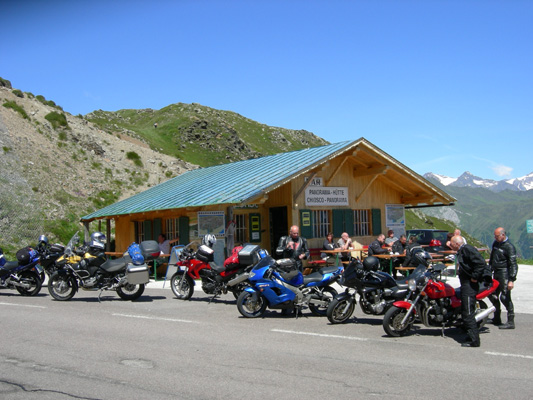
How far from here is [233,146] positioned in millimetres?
88438

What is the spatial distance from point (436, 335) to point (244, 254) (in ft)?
14.2

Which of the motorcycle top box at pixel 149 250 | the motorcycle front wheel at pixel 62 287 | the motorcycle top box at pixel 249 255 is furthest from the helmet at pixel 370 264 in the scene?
the motorcycle front wheel at pixel 62 287

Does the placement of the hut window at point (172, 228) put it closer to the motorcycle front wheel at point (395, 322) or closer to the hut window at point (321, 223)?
the hut window at point (321, 223)

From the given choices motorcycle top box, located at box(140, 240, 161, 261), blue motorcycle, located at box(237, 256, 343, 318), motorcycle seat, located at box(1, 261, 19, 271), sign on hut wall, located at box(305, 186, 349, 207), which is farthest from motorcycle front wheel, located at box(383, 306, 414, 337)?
sign on hut wall, located at box(305, 186, 349, 207)

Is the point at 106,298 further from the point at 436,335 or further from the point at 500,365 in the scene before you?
the point at 500,365

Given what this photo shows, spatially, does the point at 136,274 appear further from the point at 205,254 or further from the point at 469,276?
the point at 469,276

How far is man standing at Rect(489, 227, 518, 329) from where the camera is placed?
868 cm

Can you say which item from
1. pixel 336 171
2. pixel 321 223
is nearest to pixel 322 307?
pixel 321 223

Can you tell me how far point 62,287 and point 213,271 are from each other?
3581 mm

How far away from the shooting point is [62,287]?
12227mm

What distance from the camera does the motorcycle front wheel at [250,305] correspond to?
982 cm

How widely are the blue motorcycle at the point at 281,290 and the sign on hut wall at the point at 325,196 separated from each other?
803 centimetres

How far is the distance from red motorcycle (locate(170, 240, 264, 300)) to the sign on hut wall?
20.2ft

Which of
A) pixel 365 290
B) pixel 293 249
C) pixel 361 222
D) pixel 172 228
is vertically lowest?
pixel 365 290
